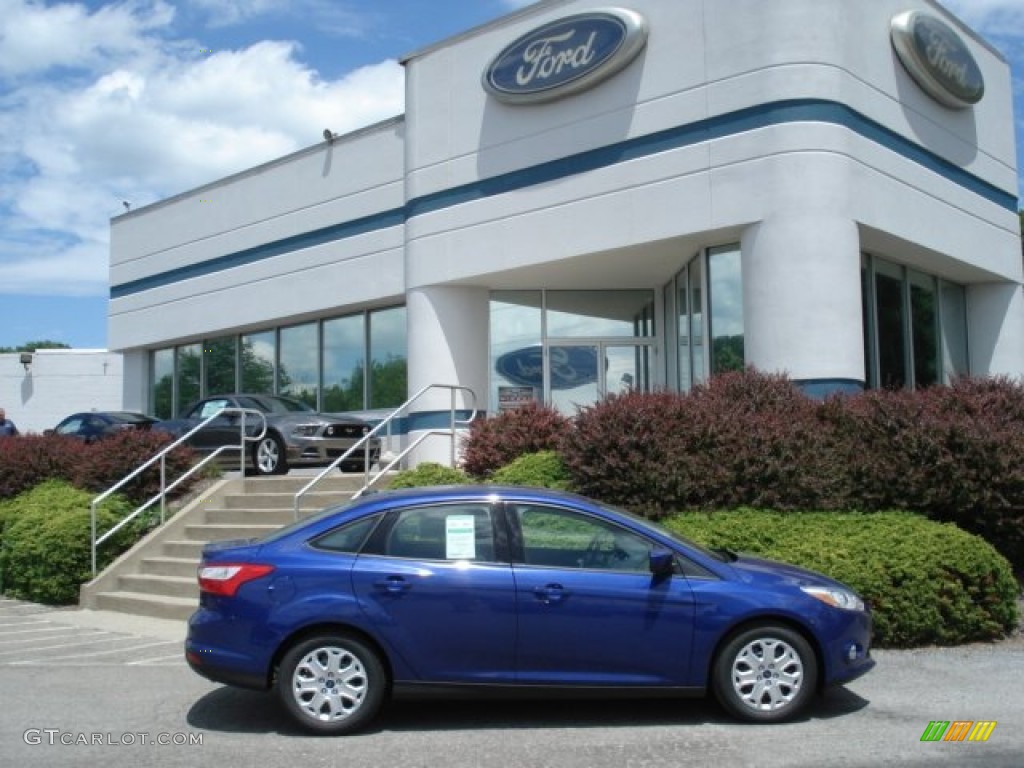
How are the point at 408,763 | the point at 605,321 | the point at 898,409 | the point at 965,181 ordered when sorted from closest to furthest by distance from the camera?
the point at 408,763 < the point at 898,409 < the point at 965,181 < the point at 605,321

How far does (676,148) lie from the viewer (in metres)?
14.1

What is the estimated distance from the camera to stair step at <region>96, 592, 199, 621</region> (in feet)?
34.9

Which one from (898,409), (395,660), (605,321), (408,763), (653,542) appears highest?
(605,321)

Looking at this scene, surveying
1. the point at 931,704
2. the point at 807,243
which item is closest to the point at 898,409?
the point at 807,243

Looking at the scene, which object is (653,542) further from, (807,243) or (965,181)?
(965,181)

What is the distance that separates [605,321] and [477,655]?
11.9 m

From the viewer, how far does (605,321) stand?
17641mm

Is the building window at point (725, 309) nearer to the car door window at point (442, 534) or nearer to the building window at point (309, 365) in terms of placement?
the building window at point (309, 365)

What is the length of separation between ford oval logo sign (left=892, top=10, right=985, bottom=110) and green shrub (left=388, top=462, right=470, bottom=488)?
8.53 metres

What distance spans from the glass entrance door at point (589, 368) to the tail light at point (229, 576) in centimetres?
1129

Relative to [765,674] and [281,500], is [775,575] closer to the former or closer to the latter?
[765,674]

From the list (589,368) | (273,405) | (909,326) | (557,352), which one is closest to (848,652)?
(909,326)

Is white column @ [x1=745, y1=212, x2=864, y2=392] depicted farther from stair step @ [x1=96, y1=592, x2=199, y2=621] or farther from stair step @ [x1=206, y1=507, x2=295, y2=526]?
stair step @ [x1=96, y1=592, x2=199, y2=621]

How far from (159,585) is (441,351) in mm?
6426
